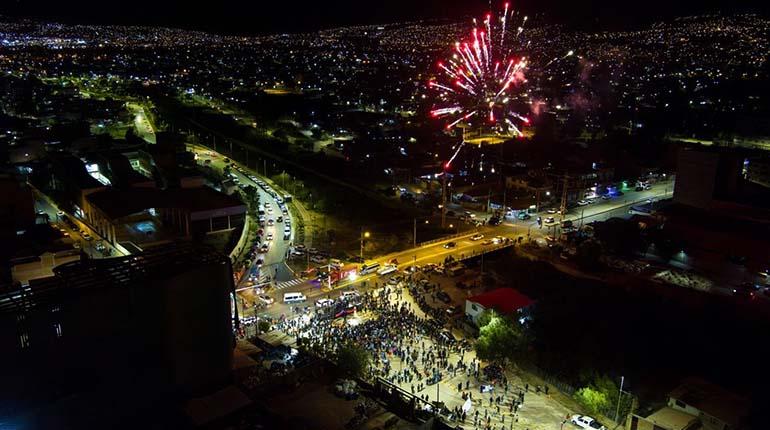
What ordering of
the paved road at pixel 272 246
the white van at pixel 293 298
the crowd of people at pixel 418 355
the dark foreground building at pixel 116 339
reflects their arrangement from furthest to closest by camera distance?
the paved road at pixel 272 246, the white van at pixel 293 298, the crowd of people at pixel 418 355, the dark foreground building at pixel 116 339

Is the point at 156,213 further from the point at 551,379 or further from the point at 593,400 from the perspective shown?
the point at 593,400

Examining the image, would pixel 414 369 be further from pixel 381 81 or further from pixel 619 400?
pixel 381 81

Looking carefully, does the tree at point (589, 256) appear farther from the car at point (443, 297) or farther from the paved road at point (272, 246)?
the paved road at point (272, 246)

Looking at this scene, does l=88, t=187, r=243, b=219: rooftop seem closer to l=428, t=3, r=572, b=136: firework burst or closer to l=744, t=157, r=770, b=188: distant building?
l=428, t=3, r=572, b=136: firework burst

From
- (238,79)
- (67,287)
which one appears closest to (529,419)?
(67,287)

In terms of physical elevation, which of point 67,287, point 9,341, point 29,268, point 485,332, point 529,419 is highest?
point 67,287

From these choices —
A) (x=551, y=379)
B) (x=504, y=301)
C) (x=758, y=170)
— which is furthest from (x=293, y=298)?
(x=758, y=170)

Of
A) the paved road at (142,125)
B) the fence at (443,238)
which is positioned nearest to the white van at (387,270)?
the fence at (443,238)
